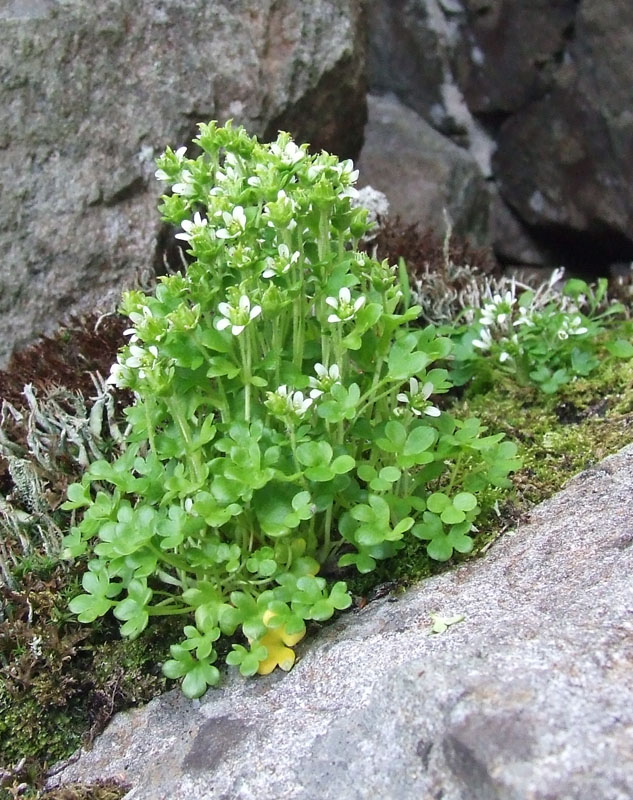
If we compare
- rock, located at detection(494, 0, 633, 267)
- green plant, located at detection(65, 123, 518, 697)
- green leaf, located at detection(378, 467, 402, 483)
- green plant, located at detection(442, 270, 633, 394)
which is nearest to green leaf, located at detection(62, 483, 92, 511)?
green plant, located at detection(65, 123, 518, 697)

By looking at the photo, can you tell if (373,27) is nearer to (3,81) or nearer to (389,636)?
(3,81)

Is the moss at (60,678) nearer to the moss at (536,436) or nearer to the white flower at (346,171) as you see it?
the moss at (536,436)

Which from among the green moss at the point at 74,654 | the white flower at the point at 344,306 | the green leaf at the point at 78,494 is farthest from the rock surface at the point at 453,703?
the white flower at the point at 344,306

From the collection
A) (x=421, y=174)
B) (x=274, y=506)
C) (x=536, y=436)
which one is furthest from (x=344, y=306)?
(x=421, y=174)

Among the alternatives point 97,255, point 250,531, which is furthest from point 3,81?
point 250,531

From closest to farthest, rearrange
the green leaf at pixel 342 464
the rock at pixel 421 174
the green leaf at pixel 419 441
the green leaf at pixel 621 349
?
1. the green leaf at pixel 342 464
2. the green leaf at pixel 419 441
3. the green leaf at pixel 621 349
4. the rock at pixel 421 174

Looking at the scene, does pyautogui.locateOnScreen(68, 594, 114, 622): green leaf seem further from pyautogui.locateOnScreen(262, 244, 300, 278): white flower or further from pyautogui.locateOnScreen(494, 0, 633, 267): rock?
pyautogui.locateOnScreen(494, 0, 633, 267): rock

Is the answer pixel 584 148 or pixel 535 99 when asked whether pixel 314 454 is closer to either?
pixel 584 148
